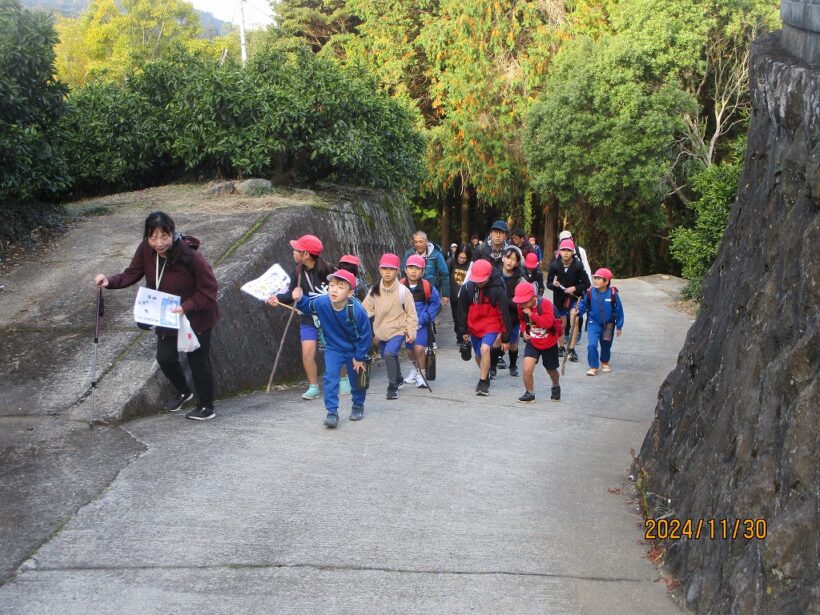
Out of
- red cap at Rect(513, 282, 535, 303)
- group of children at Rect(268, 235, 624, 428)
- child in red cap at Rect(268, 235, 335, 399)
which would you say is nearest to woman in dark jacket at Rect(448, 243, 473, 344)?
group of children at Rect(268, 235, 624, 428)

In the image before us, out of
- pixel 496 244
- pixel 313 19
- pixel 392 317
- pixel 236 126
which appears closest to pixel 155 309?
pixel 392 317

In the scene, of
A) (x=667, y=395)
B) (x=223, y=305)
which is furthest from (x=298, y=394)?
(x=667, y=395)

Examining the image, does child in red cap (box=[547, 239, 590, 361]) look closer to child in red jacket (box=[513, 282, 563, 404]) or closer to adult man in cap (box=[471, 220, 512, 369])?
adult man in cap (box=[471, 220, 512, 369])

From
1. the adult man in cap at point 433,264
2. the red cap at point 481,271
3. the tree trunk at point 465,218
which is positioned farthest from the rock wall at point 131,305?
the tree trunk at point 465,218

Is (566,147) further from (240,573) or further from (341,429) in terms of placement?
(240,573)

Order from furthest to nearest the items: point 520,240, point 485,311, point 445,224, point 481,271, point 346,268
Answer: point 445,224 < point 520,240 < point 485,311 < point 481,271 < point 346,268

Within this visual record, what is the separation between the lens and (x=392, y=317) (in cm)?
1113

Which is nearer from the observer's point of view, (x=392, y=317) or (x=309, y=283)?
(x=309, y=283)

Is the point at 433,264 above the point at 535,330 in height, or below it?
above

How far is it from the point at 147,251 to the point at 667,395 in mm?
4748

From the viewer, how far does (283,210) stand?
13672mm

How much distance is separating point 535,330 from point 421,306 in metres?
1.47

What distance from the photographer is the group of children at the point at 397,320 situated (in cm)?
959
